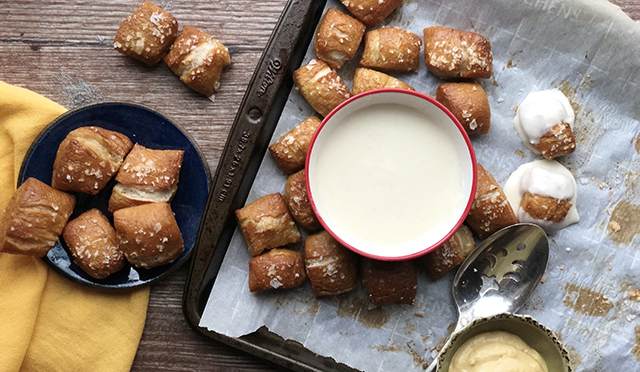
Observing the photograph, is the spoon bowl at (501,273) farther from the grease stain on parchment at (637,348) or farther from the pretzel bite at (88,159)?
the pretzel bite at (88,159)

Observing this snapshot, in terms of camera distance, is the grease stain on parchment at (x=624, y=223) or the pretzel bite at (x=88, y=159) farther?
the grease stain on parchment at (x=624, y=223)

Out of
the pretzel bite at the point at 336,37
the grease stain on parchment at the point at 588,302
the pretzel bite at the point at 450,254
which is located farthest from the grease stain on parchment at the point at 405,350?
the pretzel bite at the point at 336,37

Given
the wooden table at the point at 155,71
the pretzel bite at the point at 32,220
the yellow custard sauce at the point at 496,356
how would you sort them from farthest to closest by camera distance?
1. the wooden table at the point at 155,71
2. the pretzel bite at the point at 32,220
3. the yellow custard sauce at the point at 496,356

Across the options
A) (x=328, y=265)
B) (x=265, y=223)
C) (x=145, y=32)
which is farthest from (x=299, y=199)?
(x=145, y=32)

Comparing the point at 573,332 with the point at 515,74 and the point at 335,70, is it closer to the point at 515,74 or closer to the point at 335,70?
the point at 515,74

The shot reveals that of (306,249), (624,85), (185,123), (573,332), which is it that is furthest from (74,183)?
(624,85)

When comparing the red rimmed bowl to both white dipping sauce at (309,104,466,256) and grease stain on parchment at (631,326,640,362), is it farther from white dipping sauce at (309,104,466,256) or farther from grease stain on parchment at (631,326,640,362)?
grease stain on parchment at (631,326,640,362)
